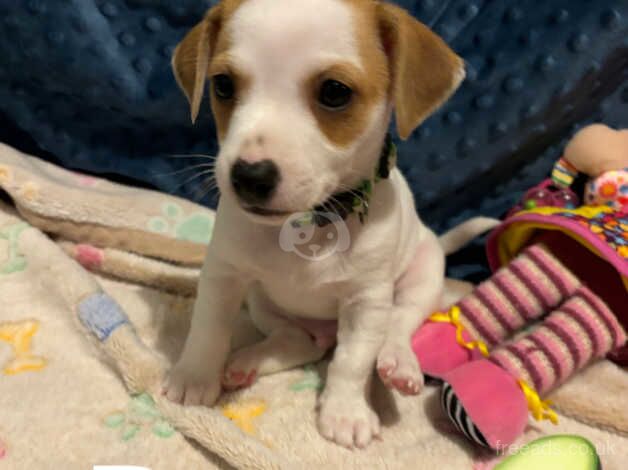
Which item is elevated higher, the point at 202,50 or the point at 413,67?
the point at 413,67

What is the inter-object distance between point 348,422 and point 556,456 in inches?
19.2

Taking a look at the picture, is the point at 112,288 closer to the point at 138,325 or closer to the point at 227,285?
the point at 138,325

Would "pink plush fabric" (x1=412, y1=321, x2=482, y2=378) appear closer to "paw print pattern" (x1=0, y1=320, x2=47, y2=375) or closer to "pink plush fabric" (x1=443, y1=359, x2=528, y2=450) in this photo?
"pink plush fabric" (x1=443, y1=359, x2=528, y2=450)

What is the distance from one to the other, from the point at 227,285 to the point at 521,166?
132 cm

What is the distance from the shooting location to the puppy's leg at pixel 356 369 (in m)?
1.55

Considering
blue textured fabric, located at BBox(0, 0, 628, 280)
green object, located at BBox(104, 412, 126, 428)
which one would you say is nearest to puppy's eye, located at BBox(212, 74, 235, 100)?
green object, located at BBox(104, 412, 126, 428)

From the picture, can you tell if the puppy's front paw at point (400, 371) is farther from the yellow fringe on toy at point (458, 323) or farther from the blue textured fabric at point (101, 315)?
the blue textured fabric at point (101, 315)

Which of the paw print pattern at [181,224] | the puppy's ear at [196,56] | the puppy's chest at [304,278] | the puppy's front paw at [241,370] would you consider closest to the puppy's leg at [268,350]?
the puppy's front paw at [241,370]

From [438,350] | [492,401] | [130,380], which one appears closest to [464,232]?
[438,350]

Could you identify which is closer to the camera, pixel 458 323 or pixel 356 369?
pixel 356 369

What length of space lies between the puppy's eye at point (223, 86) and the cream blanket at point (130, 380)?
28.8 inches

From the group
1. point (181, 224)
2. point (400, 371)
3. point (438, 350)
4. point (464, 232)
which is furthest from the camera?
point (181, 224)

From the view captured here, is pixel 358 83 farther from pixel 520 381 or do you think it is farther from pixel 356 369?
pixel 520 381

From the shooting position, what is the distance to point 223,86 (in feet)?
4.44
